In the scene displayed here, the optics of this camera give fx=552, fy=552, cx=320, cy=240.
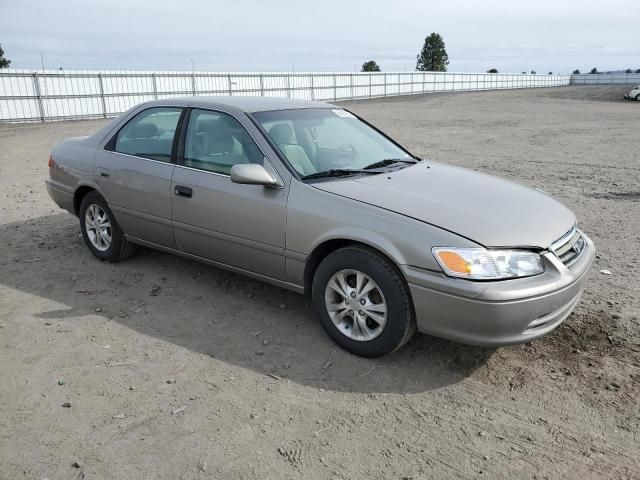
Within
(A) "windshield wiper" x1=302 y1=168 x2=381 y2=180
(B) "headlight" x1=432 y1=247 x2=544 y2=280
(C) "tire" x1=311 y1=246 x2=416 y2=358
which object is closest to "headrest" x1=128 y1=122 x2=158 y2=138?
(A) "windshield wiper" x1=302 y1=168 x2=381 y2=180

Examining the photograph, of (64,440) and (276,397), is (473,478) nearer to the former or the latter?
(276,397)

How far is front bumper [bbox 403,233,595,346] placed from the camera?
305 centimetres

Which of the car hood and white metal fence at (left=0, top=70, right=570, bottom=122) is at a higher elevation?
white metal fence at (left=0, top=70, right=570, bottom=122)

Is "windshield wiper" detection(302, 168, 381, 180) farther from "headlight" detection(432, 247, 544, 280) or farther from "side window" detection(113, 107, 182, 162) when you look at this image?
"side window" detection(113, 107, 182, 162)

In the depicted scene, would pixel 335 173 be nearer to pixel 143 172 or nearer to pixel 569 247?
pixel 569 247

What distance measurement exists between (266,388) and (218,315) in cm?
110

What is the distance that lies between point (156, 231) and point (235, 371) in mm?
1762

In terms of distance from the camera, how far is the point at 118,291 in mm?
4703

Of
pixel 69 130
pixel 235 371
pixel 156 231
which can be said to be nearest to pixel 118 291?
pixel 156 231

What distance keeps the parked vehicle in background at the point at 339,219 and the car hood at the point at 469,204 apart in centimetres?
1

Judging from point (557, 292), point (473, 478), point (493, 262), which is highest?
point (493, 262)

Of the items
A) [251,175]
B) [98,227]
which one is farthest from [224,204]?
[98,227]

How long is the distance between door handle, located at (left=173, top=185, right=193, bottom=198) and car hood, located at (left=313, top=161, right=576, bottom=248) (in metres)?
1.14

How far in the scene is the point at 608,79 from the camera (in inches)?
2948
